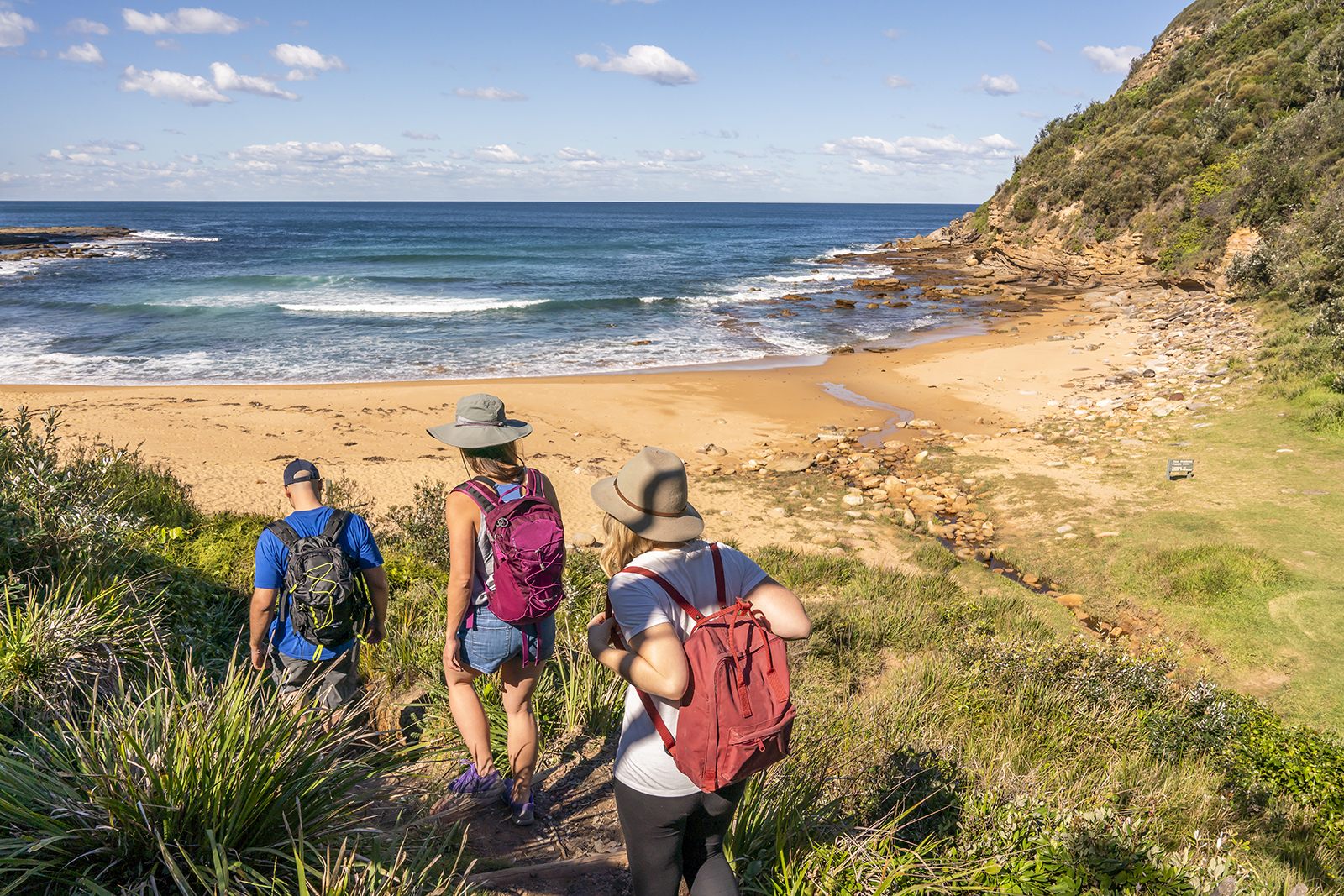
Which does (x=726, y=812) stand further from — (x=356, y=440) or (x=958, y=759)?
(x=356, y=440)

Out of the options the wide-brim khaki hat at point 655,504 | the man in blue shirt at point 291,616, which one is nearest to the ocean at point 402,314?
the man in blue shirt at point 291,616

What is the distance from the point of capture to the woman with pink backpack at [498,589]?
2891 millimetres

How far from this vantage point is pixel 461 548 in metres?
2.90

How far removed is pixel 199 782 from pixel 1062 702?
184 inches

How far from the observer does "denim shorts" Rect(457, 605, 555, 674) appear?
3047mm

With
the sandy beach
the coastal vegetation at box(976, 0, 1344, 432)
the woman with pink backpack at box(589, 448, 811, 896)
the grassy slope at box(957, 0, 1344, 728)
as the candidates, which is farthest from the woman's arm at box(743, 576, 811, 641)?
the coastal vegetation at box(976, 0, 1344, 432)

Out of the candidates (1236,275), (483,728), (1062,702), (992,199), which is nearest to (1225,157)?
(1236,275)

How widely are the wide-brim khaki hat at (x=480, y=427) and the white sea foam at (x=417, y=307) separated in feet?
91.6

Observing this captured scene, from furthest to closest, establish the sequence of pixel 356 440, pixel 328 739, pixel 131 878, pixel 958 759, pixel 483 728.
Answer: pixel 356 440, pixel 958 759, pixel 483 728, pixel 328 739, pixel 131 878

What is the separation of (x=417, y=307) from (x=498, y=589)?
30.5 m

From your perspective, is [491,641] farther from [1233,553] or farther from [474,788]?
[1233,553]

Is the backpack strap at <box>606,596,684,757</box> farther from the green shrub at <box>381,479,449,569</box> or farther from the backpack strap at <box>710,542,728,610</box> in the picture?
the green shrub at <box>381,479,449,569</box>

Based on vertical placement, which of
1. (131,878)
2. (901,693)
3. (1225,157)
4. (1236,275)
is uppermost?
(1225,157)

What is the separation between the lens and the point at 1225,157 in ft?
90.1
